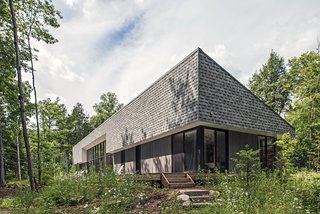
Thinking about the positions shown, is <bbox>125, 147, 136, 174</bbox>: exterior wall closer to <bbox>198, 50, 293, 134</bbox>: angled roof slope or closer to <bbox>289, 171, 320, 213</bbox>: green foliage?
<bbox>198, 50, 293, 134</bbox>: angled roof slope

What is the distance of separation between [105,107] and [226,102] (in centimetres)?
3594

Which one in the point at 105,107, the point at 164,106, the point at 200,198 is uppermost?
the point at 105,107

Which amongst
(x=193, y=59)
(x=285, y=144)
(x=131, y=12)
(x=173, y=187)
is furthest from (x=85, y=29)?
(x=285, y=144)

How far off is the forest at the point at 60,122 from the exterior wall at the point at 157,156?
381 centimetres

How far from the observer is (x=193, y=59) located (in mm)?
10539

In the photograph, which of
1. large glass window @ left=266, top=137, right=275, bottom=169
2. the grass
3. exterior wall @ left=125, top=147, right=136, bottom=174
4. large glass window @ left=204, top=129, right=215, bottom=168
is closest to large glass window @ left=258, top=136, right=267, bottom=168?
large glass window @ left=266, top=137, right=275, bottom=169

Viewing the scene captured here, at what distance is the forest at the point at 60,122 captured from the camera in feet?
21.9

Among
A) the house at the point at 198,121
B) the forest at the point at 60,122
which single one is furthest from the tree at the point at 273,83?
the house at the point at 198,121

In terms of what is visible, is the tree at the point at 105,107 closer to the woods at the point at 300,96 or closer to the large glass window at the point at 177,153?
the woods at the point at 300,96

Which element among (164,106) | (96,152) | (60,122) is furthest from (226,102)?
(60,122)

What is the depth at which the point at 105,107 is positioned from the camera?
148 feet

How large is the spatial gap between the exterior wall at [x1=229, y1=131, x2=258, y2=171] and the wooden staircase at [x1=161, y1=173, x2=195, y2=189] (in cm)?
374

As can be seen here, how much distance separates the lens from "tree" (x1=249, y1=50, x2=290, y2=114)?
31.4 m

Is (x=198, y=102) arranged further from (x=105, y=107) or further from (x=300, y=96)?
(x=105, y=107)
